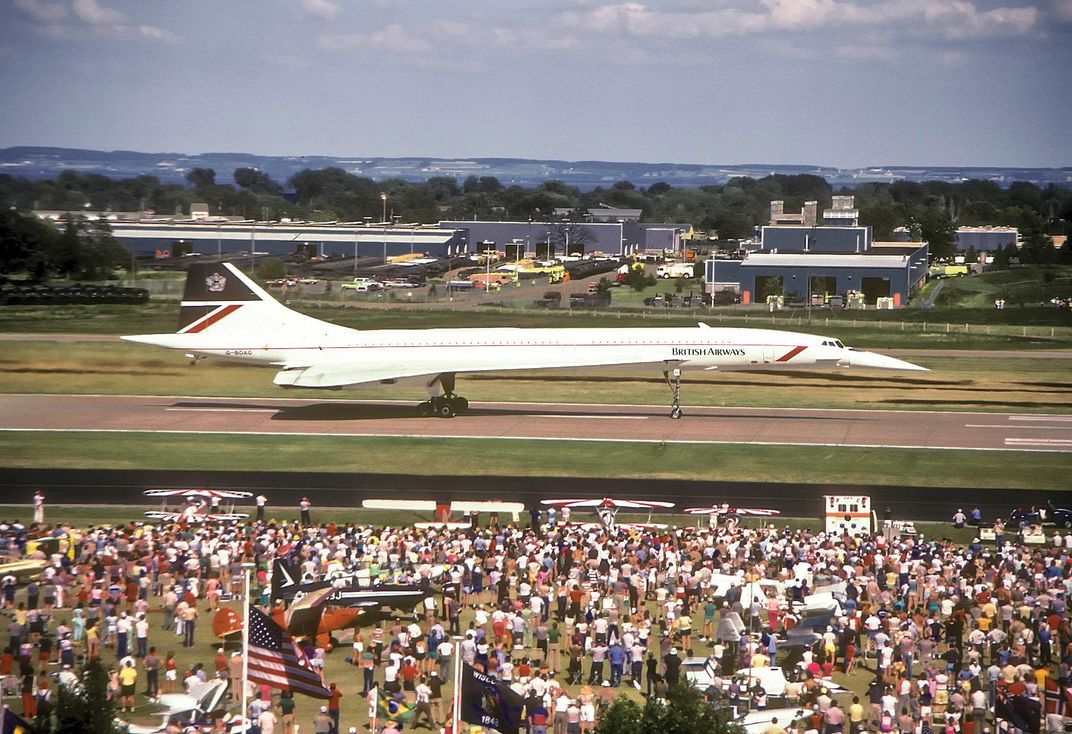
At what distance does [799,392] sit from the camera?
5922 centimetres

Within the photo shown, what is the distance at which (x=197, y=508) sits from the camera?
34.7 m

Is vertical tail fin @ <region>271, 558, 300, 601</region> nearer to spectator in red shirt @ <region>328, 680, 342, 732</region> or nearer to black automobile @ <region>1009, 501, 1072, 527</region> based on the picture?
spectator in red shirt @ <region>328, 680, 342, 732</region>

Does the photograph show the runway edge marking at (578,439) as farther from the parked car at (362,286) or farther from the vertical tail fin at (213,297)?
the parked car at (362,286)

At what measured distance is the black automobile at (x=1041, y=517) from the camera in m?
34.8

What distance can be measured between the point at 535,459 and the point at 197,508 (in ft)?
43.3

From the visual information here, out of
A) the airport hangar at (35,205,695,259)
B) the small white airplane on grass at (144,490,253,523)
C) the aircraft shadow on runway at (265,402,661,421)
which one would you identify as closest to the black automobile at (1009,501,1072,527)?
the aircraft shadow on runway at (265,402,661,421)

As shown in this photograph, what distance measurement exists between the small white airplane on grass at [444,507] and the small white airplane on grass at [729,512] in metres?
5.18

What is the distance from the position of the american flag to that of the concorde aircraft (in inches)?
1218

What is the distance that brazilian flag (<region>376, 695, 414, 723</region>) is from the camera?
2119 cm

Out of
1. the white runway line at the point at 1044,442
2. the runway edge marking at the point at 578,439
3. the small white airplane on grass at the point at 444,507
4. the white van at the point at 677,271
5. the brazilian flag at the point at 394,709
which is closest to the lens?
the brazilian flag at the point at 394,709

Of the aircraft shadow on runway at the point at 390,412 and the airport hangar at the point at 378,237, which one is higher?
→ the airport hangar at the point at 378,237

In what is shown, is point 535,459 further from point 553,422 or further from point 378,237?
point 378,237

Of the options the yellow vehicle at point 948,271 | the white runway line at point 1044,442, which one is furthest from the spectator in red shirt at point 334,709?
the yellow vehicle at point 948,271

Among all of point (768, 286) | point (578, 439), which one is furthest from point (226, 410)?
point (768, 286)
